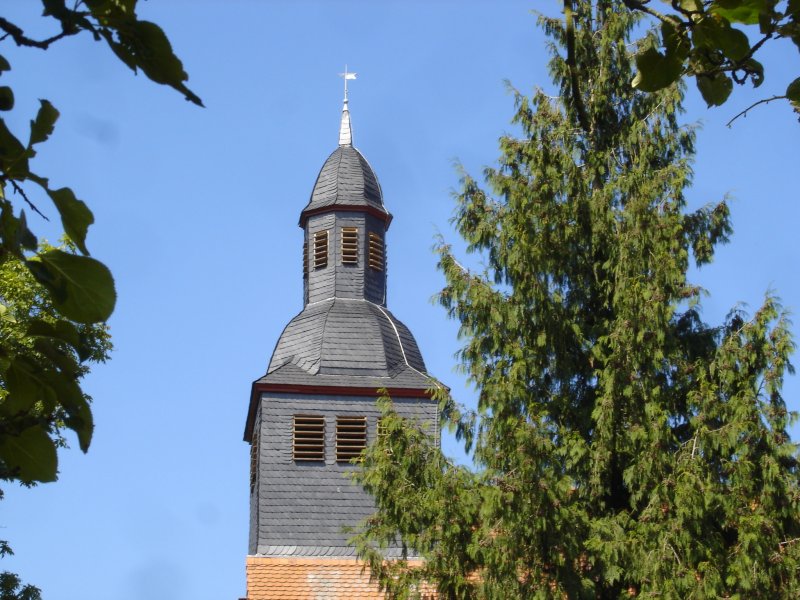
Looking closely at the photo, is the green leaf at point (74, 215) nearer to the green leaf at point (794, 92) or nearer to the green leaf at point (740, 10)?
the green leaf at point (740, 10)

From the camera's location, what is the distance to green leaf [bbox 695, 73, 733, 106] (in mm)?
2314

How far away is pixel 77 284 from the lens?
186 cm

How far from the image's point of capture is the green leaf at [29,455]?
2.03 m

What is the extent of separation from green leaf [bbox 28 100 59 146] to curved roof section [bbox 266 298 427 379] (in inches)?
1000

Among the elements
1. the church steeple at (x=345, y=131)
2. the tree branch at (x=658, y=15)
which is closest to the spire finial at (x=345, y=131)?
the church steeple at (x=345, y=131)

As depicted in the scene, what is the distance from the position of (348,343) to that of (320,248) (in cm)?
283

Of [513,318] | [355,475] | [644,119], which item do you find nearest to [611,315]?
[513,318]

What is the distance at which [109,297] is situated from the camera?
1.88 metres

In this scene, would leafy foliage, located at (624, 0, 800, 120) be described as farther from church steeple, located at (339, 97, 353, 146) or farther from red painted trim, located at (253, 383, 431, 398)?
church steeple, located at (339, 97, 353, 146)

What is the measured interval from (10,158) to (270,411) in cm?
2539

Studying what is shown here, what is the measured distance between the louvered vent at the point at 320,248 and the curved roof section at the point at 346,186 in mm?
654

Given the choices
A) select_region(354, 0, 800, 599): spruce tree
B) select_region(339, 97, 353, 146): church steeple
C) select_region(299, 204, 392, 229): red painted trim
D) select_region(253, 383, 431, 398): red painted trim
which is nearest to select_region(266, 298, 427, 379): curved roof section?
select_region(253, 383, 431, 398): red painted trim

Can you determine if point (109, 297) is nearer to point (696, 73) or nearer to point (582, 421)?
point (696, 73)

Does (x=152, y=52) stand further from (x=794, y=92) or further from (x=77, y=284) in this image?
(x=794, y=92)
